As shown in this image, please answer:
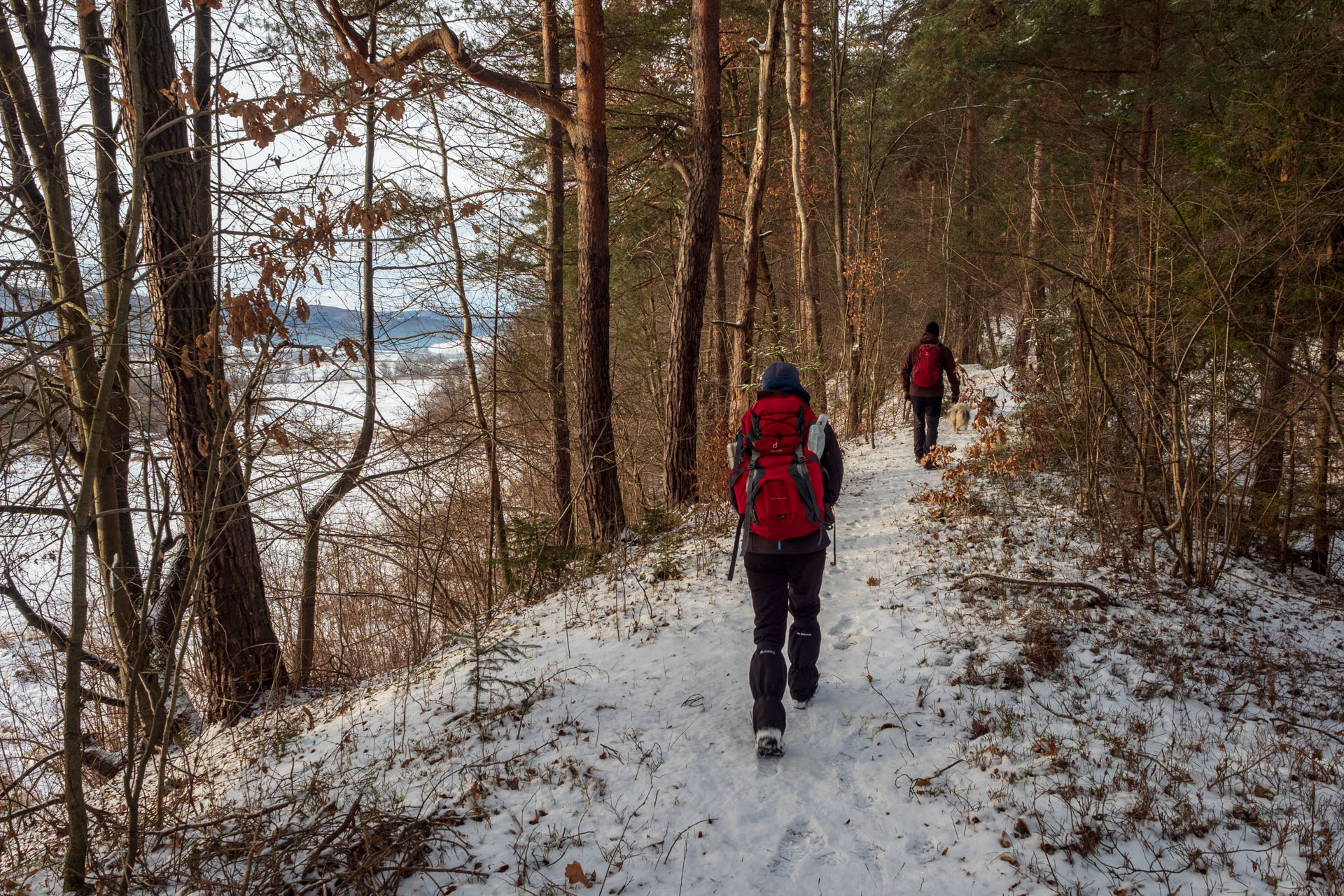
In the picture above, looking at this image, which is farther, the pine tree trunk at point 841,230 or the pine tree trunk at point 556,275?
the pine tree trunk at point 841,230

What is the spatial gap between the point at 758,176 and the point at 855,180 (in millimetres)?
2519

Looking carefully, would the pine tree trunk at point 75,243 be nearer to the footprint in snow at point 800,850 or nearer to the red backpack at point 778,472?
the footprint in snow at point 800,850

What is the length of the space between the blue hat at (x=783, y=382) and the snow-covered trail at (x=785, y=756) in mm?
2026

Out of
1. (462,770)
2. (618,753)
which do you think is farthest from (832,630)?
(462,770)

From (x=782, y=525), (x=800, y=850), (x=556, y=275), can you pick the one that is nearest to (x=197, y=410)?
(x=782, y=525)

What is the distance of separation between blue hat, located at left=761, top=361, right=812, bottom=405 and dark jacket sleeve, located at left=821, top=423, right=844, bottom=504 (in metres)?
0.29

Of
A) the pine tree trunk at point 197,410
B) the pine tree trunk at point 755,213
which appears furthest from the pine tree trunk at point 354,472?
the pine tree trunk at point 755,213

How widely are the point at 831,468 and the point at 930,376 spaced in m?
5.51

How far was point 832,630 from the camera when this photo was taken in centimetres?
520

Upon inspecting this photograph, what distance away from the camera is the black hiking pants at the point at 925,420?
29.3 ft

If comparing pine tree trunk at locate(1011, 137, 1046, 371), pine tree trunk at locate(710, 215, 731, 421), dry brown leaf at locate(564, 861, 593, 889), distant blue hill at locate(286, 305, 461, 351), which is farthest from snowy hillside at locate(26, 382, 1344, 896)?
pine tree trunk at locate(710, 215, 731, 421)

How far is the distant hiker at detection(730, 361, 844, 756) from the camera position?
3.80m

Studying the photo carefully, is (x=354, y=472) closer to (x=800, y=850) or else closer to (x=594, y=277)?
(x=594, y=277)

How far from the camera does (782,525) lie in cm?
380
